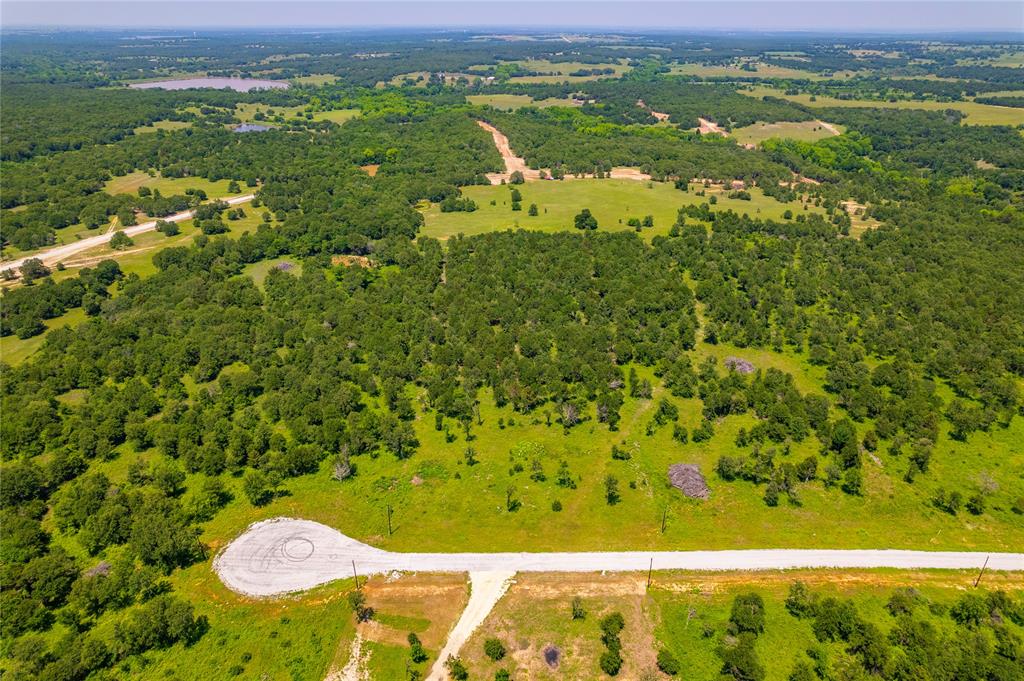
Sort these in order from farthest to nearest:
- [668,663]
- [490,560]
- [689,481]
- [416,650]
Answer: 1. [689,481]
2. [490,560]
3. [416,650]
4. [668,663]

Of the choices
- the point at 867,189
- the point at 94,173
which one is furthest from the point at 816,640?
the point at 94,173

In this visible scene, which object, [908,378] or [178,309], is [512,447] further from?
[178,309]

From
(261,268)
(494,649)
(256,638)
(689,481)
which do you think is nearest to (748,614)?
(689,481)

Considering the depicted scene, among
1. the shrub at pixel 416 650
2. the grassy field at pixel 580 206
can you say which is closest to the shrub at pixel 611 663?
the shrub at pixel 416 650

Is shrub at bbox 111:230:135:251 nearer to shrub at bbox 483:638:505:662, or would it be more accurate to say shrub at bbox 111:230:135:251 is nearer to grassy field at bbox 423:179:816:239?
grassy field at bbox 423:179:816:239

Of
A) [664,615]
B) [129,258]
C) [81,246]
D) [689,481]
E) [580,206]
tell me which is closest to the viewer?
[664,615]

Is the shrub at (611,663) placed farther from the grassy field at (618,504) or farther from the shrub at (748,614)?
the grassy field at (618,504)

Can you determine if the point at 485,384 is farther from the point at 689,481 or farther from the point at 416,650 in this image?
the point at 416,650
